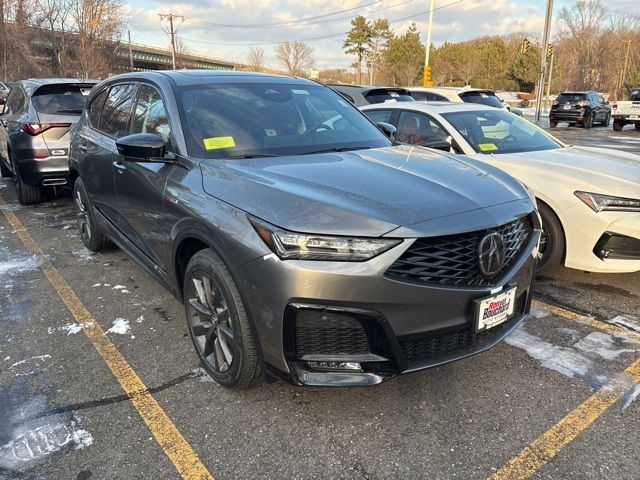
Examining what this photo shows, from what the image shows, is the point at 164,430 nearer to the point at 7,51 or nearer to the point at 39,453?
the point at 39,453

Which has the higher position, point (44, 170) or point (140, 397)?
point (44, 170)

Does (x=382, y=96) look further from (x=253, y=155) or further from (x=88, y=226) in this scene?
(x=253, y=155)

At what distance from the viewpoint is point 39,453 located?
2.39m

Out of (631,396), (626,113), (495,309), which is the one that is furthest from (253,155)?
(626,113)

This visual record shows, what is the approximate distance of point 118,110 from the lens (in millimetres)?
4219

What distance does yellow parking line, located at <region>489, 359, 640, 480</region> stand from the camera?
7.47 feet

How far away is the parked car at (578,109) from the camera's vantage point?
2372 centimetres

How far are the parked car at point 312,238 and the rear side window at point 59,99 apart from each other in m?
4.00

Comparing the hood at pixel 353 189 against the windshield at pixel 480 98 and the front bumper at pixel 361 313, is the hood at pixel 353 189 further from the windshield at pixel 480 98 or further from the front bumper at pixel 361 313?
the windshield at pixel 480 98

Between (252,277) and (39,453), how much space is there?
4.20 feet

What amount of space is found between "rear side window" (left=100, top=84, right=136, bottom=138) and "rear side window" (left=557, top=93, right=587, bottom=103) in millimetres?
24229

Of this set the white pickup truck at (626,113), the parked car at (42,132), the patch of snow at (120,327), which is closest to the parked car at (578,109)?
the white pickup truck at (626,113)

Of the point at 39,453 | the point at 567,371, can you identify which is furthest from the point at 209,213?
the point at 567,371

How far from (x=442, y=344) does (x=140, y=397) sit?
5.42ft
